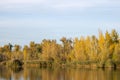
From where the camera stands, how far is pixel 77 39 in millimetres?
82062

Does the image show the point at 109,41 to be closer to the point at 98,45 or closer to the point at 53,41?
the point at 98,45

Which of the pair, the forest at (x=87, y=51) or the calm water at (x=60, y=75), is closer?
the calm water at (x=60, y=75)

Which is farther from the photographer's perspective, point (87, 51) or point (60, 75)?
point (87, 51)

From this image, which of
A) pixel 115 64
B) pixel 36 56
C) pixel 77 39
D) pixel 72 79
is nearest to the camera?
pixel 72 79

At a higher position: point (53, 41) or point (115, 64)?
point (53, 41)

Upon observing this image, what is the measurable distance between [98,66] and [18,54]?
4386cm

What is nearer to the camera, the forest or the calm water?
the calm water

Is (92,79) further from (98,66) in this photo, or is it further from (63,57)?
(63,57)

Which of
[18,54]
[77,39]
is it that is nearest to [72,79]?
[77,39]

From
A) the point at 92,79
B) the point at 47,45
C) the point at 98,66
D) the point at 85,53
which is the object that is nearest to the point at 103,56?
the point at 98,66

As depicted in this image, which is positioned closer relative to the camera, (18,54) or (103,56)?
(103,56)

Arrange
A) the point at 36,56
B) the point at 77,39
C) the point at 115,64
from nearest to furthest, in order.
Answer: the point at 115,64
the point at 77,39
the point at 36,56

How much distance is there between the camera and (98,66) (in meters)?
67.4

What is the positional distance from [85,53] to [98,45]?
392 cm
